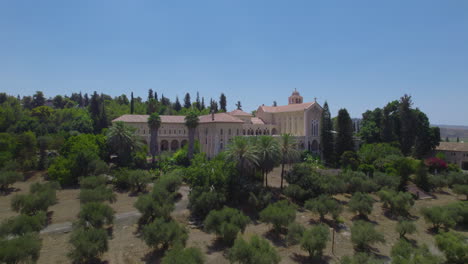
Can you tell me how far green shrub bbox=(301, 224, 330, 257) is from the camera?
1877 cm

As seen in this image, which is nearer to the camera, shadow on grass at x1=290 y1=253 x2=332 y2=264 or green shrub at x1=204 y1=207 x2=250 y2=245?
shadow on grass at x1=290 y1=253 x2=332 y2=264

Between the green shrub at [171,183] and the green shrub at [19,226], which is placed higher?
the green shrub at [171,183]

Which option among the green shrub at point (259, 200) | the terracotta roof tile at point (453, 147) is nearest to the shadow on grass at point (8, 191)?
the green shrub at point (259, 200)

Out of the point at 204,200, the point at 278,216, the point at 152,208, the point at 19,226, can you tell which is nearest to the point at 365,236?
the point at 278,216

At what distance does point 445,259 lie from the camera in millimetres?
19734

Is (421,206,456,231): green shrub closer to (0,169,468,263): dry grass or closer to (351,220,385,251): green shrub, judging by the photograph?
(0,169,468,263): dry grass

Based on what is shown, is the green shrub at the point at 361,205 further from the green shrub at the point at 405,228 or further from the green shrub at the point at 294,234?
the green shrub at the point at 294,234

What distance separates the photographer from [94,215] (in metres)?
21.2

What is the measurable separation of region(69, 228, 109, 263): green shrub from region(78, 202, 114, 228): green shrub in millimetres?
2829

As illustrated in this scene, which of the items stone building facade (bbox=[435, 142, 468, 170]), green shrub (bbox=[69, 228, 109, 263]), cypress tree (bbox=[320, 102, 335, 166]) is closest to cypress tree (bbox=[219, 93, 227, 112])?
cypress tree (bbox=[320, 102, 335, 166])

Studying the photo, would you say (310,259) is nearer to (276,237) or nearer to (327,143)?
(276,237)

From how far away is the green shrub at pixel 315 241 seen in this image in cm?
1877

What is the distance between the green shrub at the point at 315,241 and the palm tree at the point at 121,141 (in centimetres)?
3138

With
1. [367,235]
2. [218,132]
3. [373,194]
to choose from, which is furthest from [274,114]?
[367,235]
